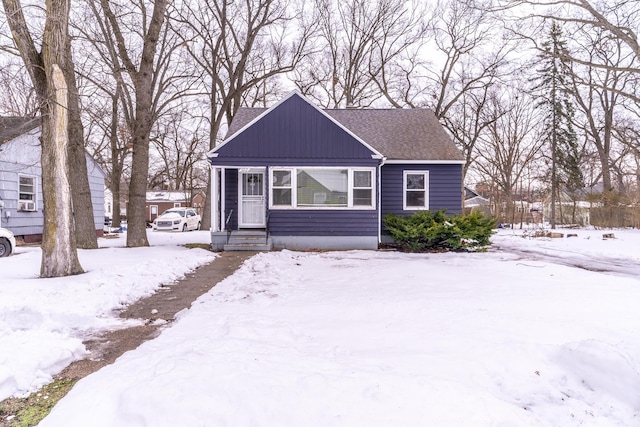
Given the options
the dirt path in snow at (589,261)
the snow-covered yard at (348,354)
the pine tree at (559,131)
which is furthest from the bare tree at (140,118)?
the pine tree at (559,131)

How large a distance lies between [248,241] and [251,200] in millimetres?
1799

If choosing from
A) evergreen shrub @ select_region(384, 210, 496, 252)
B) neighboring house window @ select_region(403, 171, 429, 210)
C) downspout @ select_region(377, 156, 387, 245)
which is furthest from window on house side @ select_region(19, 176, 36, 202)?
neighboring house window @ select_region(403, 171, 429, 210)

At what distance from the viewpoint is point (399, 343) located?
3693 millimetres

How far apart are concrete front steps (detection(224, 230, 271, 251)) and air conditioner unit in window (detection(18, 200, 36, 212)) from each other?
8.74 metres

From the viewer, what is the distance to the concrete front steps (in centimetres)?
1228

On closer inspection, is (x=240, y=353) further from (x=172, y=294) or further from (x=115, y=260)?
(x=115, y=260)

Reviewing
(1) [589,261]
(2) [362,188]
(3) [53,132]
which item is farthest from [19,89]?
(1) [589,261]

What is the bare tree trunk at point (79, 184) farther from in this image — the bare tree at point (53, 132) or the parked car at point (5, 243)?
the bare tree at point (53, 132)

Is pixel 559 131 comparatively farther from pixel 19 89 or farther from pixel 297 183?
pixel 19 89

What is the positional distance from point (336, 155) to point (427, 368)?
400 inches

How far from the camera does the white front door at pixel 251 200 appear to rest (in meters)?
13.4

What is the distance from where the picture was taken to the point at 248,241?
40.5ft

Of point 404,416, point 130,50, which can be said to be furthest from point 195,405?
point 130,50

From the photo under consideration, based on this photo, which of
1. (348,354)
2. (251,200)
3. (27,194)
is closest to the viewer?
(348,354)
